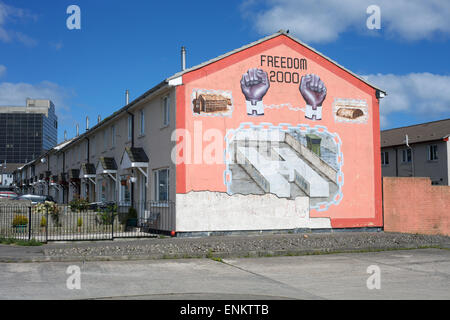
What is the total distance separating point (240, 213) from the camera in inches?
774

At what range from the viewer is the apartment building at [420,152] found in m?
40.4

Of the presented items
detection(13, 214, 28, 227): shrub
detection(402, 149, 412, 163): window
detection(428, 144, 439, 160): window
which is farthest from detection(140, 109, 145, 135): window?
detection(402, 149, 412, 163): window

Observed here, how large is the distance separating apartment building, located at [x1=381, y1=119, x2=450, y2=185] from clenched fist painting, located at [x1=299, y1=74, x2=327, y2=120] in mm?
22507

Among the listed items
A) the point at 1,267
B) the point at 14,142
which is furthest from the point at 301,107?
the point at 14,142

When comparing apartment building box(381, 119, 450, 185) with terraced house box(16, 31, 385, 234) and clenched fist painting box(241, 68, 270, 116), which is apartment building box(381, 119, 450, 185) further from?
clenched fist painting box(241, 68, 270, 116)

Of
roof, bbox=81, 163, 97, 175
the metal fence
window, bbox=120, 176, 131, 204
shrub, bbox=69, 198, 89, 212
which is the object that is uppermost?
roof, bbox=81, 163, 97, 175

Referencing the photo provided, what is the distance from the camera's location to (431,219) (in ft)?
76.5

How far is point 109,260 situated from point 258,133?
919 cm

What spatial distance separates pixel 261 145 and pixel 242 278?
408 inches

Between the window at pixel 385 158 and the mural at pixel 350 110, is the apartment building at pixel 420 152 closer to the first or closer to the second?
the window at pixel 385 158

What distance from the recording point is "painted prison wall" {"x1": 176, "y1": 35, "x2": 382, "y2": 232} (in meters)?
19.2

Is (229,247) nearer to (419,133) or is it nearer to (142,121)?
(142,121)

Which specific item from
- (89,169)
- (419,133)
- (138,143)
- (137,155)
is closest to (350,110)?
(137,155)
